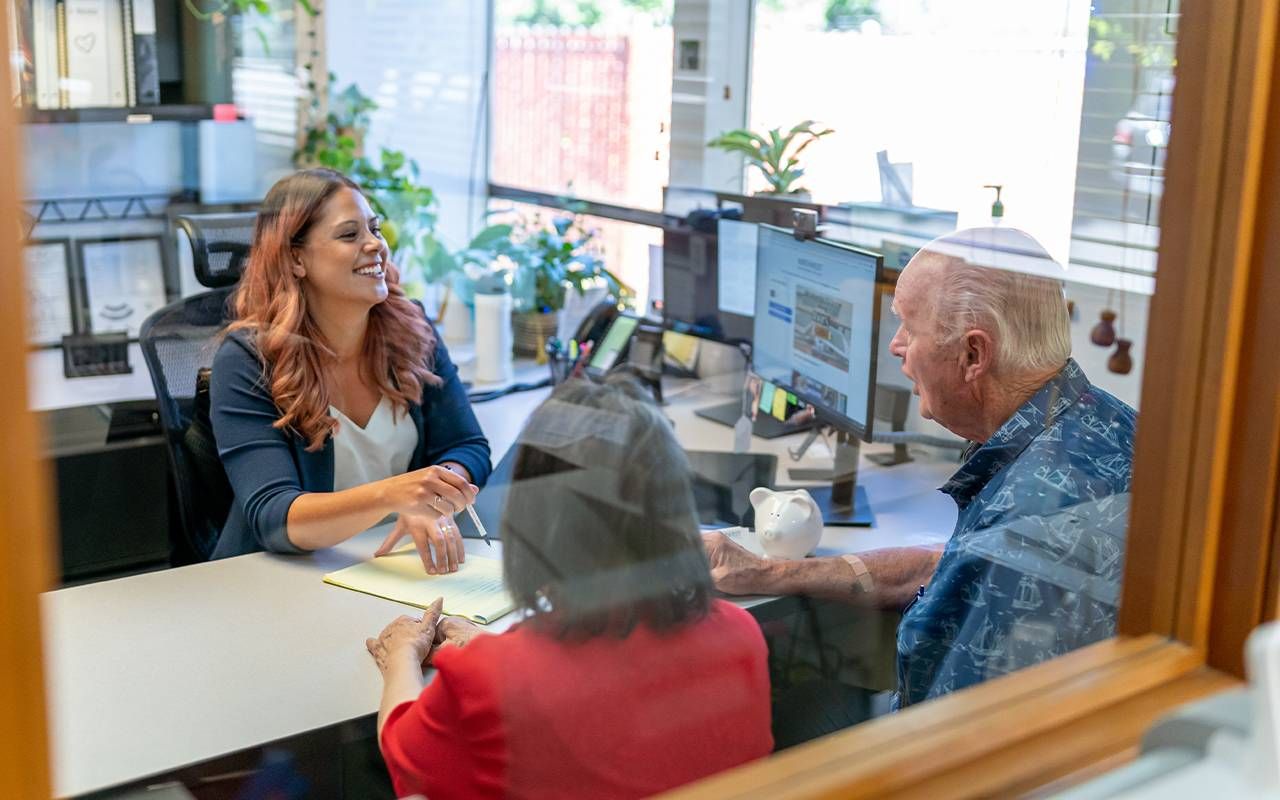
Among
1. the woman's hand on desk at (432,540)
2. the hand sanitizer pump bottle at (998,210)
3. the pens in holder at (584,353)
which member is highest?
the hand sanitizer pump bottle at (998,210)

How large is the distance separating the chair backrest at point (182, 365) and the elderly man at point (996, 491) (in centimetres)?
110

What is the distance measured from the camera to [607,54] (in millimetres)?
4309

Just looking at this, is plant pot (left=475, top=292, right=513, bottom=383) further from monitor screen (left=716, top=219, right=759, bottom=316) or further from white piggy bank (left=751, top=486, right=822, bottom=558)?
white piggy bank (left=751, top=486, right=822, bottom=558)

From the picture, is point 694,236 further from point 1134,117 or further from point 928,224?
point 1134,117

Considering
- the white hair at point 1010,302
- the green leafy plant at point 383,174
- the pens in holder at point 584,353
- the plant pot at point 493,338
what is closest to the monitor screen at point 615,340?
the pens in holder at point 584,353

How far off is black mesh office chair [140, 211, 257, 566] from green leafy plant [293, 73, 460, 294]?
1696 millimetres

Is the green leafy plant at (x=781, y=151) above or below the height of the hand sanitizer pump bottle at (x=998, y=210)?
above

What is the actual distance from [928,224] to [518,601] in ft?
4.39

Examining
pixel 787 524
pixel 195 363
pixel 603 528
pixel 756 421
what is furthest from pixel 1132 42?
pixel 195 363

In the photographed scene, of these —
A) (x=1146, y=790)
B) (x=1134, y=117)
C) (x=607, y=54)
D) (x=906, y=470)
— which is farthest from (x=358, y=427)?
(x=607, y=54)

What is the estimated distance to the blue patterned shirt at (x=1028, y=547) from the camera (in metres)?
1.18

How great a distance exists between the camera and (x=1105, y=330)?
1255 mm

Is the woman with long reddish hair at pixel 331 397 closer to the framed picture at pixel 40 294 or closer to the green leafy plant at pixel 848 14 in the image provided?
the framed picture at pixel 40 294

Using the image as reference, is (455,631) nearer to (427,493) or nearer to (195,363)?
(427,493)
